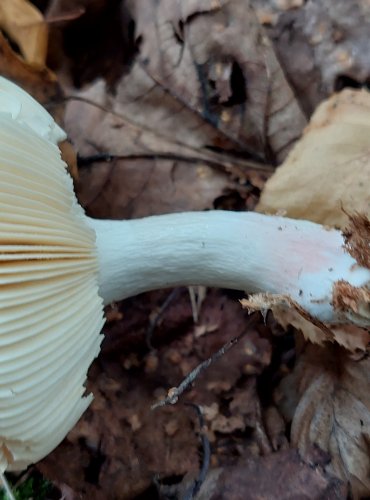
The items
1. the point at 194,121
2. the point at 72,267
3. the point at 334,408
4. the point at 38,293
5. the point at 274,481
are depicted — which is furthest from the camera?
the point at 194,121

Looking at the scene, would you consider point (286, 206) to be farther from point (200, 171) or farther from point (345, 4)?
point (345, 4)

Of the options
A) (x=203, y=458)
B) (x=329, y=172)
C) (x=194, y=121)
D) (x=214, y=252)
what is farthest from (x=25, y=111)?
(x=203, y=458)

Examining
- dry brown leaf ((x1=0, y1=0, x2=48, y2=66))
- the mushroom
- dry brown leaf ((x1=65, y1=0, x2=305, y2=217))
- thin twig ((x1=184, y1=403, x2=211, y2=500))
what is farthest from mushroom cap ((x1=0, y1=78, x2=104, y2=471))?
dry brown leaf ((x1=0, y1=0, x2=48, y2=66))

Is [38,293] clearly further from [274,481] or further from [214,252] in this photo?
[274,481]

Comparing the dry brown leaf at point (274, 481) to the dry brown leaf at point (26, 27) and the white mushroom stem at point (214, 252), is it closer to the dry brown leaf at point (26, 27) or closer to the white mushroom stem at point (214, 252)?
the white mushroom stem at point (214, 252)

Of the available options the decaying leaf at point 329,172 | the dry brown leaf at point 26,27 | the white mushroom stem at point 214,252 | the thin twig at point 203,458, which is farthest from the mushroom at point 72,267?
the dry brown leaf at point 26,27

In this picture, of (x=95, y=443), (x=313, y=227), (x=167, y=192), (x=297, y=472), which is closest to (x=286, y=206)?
(x=313, y=227)

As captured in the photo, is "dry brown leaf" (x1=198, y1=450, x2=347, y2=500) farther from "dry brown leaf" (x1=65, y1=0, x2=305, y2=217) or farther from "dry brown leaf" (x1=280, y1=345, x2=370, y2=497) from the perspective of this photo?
"dry brown leaf" (x1=65, y1=0, x2=305, y2=217)
